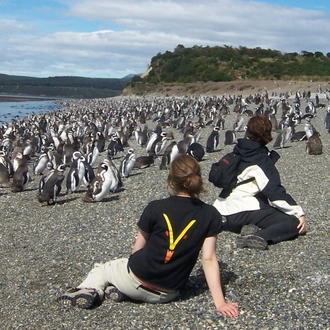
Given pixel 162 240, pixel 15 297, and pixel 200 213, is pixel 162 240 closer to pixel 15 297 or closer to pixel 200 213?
pixel 200 213

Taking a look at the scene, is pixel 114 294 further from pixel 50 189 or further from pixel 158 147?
pixel 158 147

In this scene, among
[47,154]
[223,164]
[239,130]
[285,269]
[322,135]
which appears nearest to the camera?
[285,269]

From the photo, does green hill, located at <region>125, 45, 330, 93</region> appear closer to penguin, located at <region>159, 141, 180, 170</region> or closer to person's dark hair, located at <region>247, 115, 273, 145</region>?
penguin, located at <region>159, 141, 180, 170</region>

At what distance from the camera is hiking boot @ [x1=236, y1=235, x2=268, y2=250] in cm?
619

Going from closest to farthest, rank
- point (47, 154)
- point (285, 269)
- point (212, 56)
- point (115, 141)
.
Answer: point (285, 269), point (47, 154), point (115, 141), point (212, 56)

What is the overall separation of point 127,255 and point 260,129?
211cm

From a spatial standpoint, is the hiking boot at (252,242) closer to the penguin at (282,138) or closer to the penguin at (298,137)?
the penguin at (282,138)

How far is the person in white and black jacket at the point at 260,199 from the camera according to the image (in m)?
6.25

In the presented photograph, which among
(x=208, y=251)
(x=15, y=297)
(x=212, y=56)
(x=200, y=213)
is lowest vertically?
(x=15, y=297)

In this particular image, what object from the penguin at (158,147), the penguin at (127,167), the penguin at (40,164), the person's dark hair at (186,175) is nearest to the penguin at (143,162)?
the penguin at (127,167)

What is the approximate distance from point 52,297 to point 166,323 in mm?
1380

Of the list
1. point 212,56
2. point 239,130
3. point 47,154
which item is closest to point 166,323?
point 47,154

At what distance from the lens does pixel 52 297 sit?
18.0 ft

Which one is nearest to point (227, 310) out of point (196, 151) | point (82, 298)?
point (82, 298)
